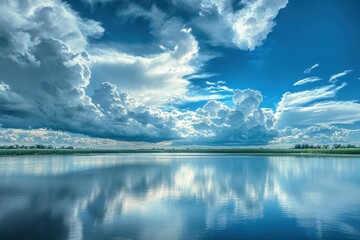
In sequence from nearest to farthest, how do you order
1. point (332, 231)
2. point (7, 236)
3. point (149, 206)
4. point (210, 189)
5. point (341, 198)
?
1. point (7, 236)
2. point (332, 231)
3. point (149, 206)
4. point (341, 198)
5. point (210, 189)

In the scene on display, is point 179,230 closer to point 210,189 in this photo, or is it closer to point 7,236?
point 7,236

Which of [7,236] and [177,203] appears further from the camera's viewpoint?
[177,203]

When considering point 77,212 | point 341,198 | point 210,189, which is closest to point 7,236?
point 77,212

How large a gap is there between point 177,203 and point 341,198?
888 inches

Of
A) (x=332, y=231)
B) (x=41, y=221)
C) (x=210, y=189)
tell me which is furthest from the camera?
(x=210, y=189)

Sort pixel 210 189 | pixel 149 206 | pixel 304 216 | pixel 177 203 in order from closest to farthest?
pixel 304 216
pixel 149 206
pixel 177 203
pixel 210 189

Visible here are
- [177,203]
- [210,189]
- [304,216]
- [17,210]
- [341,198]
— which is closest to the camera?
[304,216]

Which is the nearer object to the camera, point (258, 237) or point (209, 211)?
point (258, 237)

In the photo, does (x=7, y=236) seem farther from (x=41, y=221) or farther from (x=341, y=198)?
(x=341, y=198)

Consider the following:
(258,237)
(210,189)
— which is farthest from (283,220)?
(210,189)

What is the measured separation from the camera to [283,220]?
2753 centimetres

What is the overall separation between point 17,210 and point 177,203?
18.0 meters

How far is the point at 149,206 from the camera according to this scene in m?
33.2

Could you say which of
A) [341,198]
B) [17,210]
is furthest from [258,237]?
[17,210]
